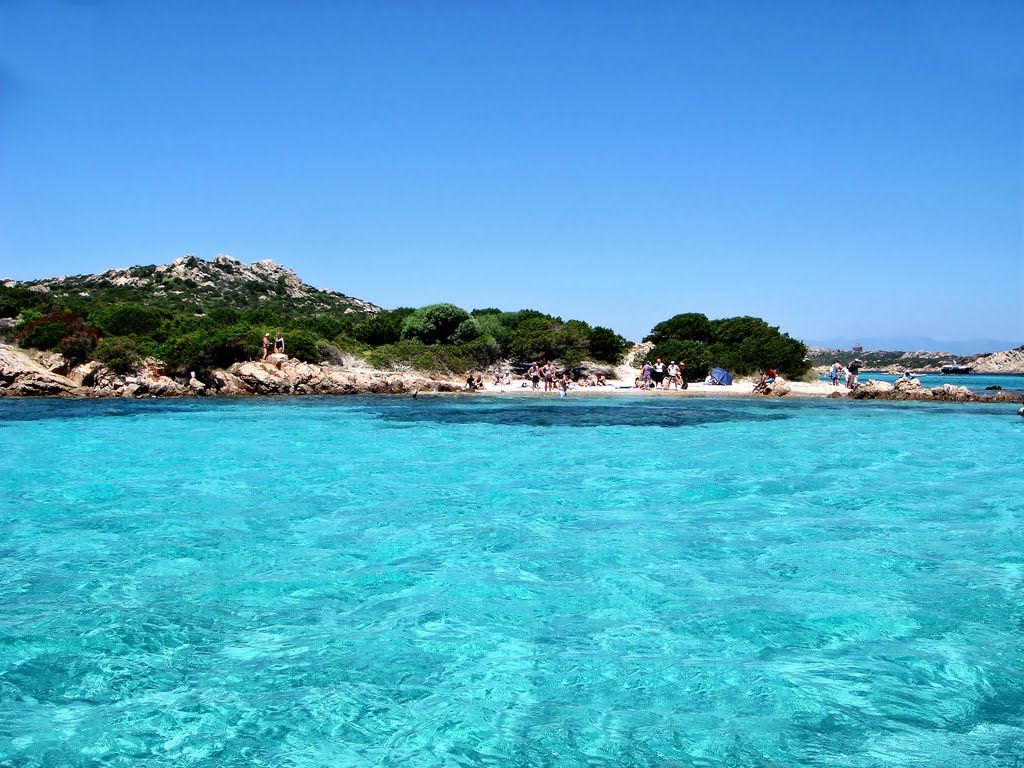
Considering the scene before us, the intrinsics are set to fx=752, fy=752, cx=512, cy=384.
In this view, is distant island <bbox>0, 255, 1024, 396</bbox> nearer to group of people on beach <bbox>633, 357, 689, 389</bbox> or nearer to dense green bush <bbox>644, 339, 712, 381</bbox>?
dense green bush <bbox>644, 339, 712, 381</bbox>

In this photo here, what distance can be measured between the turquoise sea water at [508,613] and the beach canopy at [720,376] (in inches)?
878

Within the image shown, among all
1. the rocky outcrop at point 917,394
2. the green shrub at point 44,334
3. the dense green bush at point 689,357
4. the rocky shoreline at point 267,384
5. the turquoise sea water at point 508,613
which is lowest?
the turquoise sea water at point 508,613

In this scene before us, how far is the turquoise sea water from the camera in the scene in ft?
16.1

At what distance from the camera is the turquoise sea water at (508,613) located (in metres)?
4.91

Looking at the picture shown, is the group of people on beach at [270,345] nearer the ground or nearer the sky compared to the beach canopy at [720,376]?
nearer the sky

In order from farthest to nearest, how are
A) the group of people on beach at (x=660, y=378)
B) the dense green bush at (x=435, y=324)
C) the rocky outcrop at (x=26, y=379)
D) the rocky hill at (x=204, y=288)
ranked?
the rocky hill at (x=204, y=288), the dense green bush at (x=435, y=324), the group of people on beach at (x=660, y=378), the rocky outcrop at (x=26, y=379)

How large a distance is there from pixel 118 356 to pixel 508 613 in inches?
1148

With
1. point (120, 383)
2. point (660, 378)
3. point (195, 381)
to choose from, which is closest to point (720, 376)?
point (660, 378)

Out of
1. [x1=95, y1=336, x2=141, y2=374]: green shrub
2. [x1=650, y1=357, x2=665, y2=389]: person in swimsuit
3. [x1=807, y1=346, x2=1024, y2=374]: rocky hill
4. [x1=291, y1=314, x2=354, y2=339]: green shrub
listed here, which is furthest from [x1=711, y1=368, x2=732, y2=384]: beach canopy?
[x1=95, y1=336, x2=141, y2=374]: green shrub

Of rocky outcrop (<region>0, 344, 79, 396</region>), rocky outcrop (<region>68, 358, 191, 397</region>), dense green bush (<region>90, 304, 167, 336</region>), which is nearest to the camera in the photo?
rocky outcrop (<region>0, 344, 79, 396</region>)

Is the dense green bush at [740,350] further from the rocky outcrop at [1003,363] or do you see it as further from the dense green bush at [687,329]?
the rocky outcrop at [1003,363]

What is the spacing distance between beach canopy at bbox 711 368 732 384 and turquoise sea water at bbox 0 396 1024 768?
73.2 feet

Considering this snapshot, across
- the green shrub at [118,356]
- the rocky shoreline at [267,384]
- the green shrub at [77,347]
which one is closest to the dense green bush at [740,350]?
the rocky shoreline at [267,384]

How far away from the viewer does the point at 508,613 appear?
24.0ft
